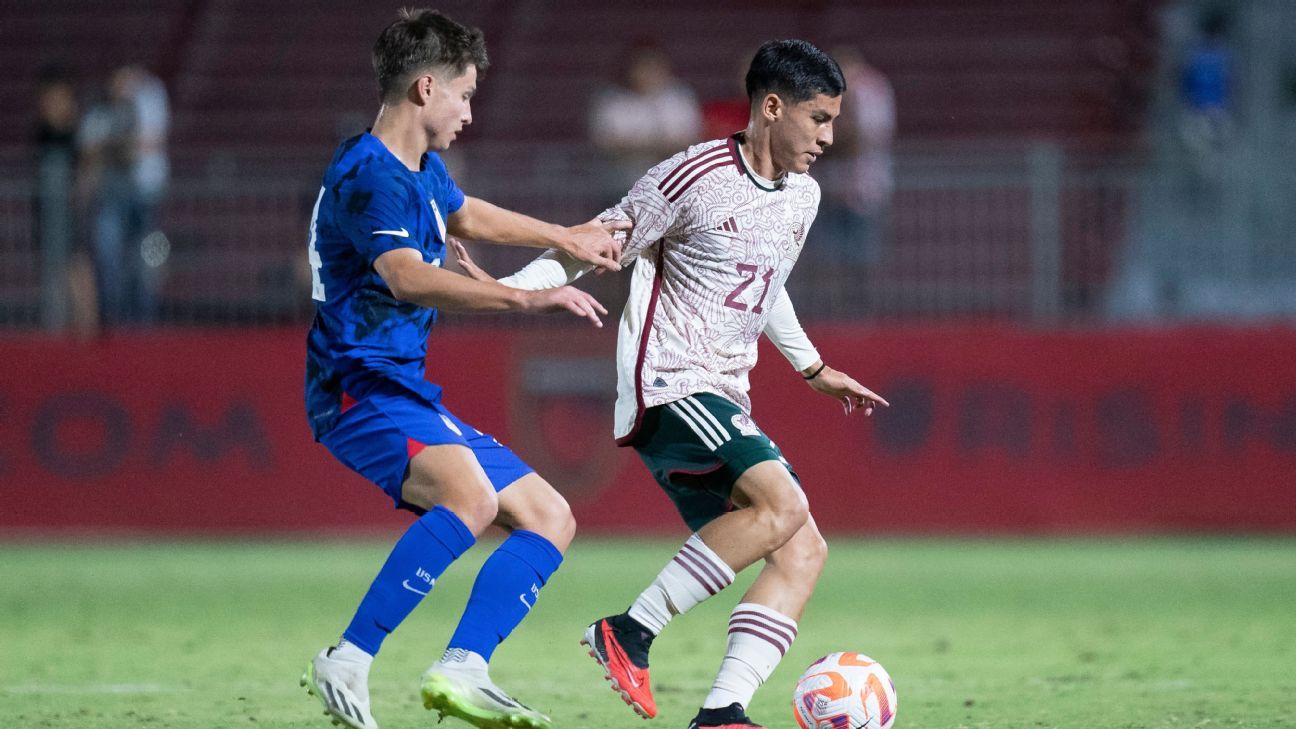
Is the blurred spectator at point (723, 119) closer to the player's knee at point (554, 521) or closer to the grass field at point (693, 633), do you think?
the grass field at point (693, 633)

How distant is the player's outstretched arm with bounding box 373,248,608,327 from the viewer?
5090mm

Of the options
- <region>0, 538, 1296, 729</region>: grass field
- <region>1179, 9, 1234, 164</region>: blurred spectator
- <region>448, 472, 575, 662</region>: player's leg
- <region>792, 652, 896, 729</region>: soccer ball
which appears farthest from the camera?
<region>1179, 9, 1234, 164</region>: blurred spectator

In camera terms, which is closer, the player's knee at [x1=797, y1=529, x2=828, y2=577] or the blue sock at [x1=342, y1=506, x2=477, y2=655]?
the blue sock at [x1=342, y1=506, x2=477, y2=655]

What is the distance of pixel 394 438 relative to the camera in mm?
5422

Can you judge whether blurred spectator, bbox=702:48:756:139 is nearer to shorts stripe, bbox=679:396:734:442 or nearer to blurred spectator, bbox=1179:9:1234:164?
blurred spectator, bbox=1179:9:1234:164

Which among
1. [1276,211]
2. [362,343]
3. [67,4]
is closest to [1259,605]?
[1276,211]

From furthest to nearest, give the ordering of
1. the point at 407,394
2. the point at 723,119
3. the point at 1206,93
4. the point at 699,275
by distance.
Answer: the point at 1206,93, the point at 723,119, the point at 699,275, the point at 407,394

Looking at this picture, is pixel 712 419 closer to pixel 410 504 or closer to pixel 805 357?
pixel 805 357

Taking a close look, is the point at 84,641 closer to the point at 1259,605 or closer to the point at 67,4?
the point at 1259,605

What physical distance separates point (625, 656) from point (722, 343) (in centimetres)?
106

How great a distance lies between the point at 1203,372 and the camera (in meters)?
12.8

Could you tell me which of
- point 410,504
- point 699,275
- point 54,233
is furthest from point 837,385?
point 54,233

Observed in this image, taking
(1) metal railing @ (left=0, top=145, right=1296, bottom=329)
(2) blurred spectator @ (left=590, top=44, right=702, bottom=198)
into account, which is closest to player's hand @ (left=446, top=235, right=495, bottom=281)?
(1) metal railing @ (left=0, top=145, right=1296, bottom=329)

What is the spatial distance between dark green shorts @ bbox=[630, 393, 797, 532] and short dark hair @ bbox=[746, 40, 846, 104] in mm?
1000
